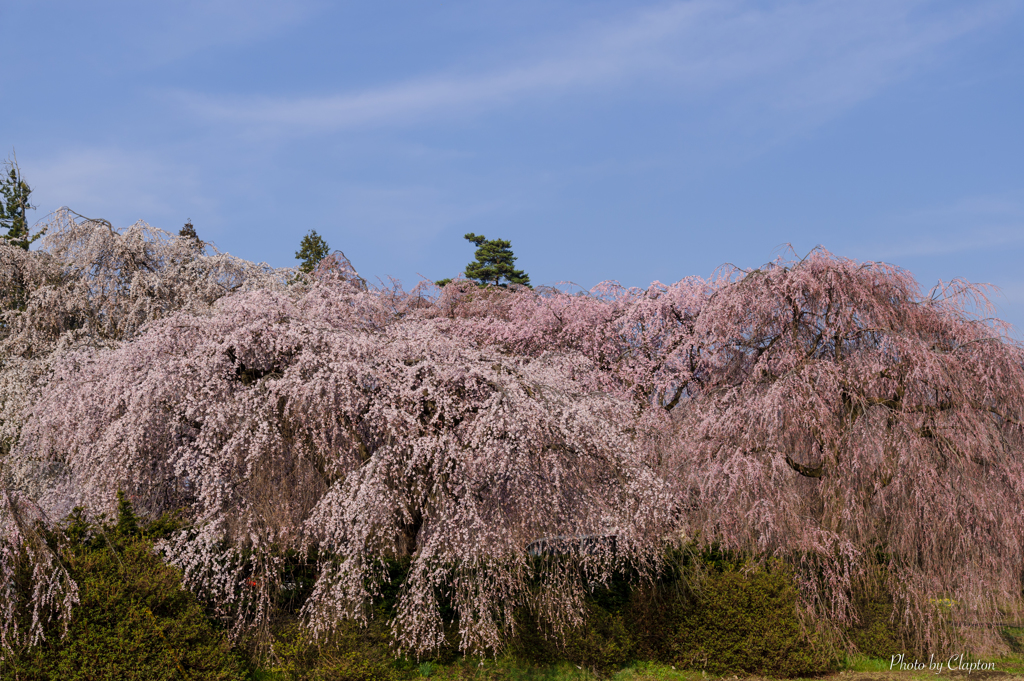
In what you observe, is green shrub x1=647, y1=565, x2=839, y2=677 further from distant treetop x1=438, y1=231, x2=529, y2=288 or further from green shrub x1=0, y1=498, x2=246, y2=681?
distant treetop x1=438, y1=231, x2=529, y2=288

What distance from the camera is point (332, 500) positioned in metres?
9.71

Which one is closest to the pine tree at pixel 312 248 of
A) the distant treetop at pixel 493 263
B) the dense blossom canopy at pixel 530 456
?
the distant treetop at pixel 493 263

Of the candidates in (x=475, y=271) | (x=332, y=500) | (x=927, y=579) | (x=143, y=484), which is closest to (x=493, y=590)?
(x=332, y=500)

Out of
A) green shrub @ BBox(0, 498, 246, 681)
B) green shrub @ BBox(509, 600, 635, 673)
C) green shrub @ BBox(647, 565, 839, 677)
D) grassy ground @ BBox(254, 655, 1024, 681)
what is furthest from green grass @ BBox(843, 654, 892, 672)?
green shrub @ BBox(0, 498, 246, 681)

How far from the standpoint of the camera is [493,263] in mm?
37469

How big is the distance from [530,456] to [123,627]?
4.56 metres

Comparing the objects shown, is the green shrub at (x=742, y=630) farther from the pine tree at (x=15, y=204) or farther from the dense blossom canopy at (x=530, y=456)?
the pine tree at (x=15, y=204)

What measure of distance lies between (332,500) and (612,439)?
3.36 metres
